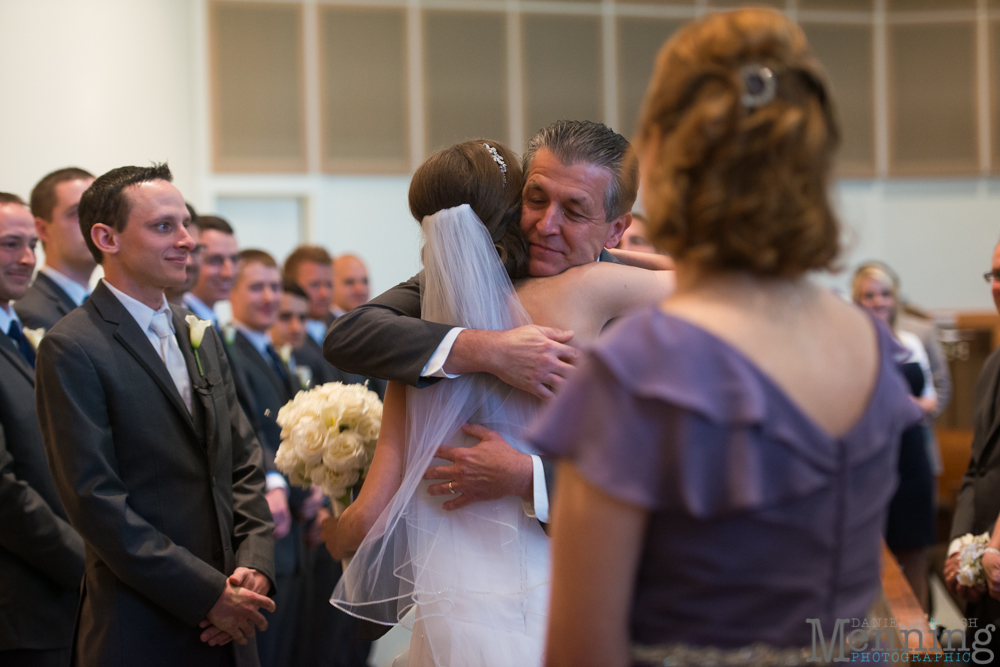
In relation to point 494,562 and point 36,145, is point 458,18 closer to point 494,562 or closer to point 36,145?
point 36,145

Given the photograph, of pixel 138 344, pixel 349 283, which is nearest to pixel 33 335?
pixel 138 344

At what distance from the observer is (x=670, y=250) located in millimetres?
1198

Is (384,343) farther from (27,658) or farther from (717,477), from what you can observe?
(27,658)

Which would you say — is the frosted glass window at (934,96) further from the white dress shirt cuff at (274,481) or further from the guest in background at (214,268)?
the white dress shirt cuff at (274,481)

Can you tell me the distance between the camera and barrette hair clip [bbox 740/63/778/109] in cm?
114

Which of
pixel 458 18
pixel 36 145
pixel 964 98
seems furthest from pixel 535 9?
pixel 36 145

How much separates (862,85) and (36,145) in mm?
7947

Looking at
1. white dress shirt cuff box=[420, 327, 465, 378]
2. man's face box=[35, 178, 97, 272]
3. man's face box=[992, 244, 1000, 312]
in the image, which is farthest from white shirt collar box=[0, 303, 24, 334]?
man's face box=[992, 244, 1000, 312]

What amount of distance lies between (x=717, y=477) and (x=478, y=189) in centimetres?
110

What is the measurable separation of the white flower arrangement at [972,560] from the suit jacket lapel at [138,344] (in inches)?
91.8

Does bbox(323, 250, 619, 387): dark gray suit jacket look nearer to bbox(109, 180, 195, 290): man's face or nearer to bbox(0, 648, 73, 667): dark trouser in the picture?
bbox(109, 180, 195, 290): man's face

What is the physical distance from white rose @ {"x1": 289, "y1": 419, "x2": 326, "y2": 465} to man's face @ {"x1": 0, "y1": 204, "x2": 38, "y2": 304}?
1.51m

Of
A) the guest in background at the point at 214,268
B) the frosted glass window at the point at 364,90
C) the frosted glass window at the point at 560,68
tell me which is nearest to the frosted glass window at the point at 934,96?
the frosted glass window at the point at 560,68

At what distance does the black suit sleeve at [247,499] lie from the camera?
8.86ft
